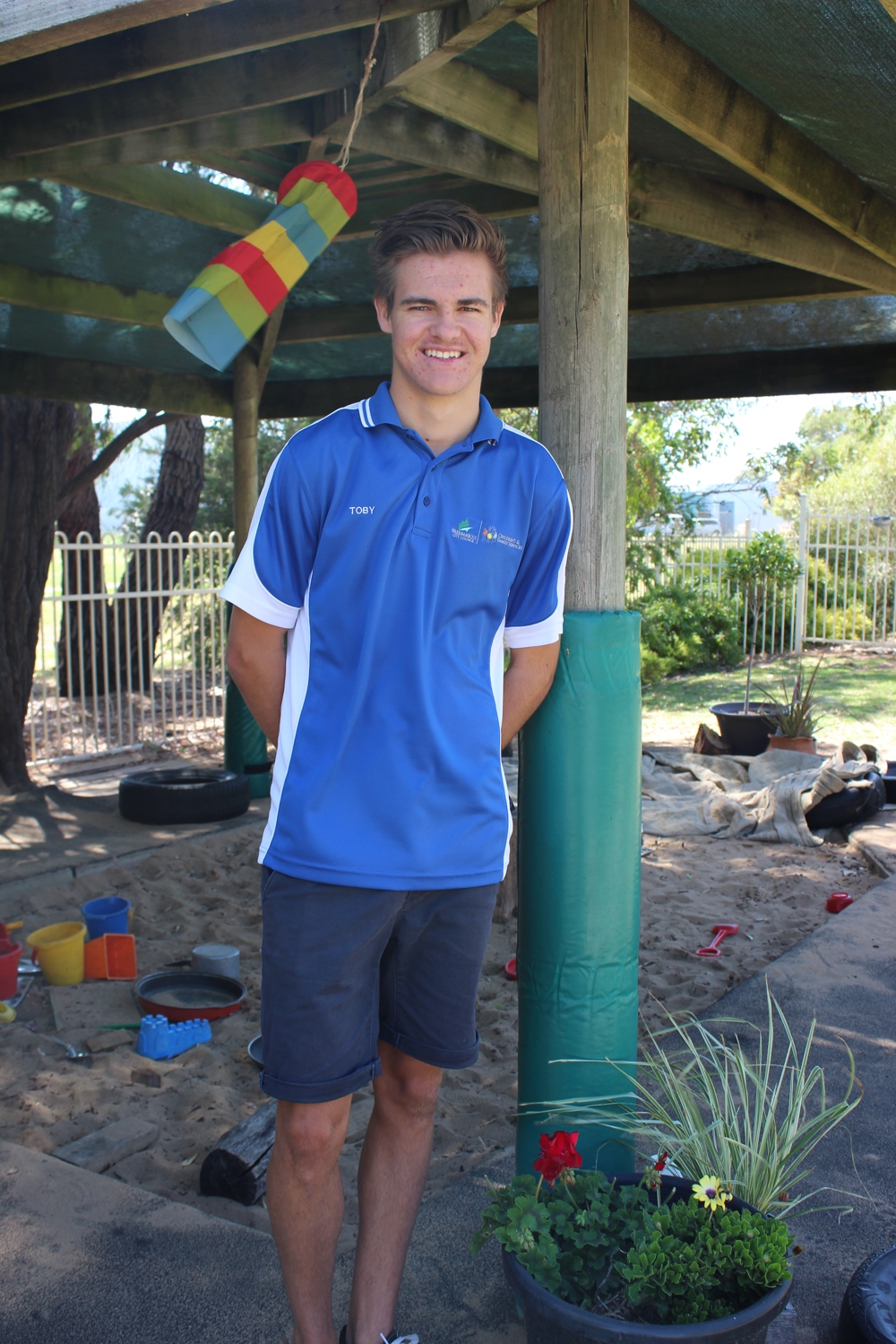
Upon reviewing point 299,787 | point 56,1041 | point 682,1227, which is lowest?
point 56,1041

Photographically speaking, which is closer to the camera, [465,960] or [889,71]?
[465,960]

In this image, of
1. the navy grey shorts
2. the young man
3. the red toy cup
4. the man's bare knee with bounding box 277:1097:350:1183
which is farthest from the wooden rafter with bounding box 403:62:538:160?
the red toy cup

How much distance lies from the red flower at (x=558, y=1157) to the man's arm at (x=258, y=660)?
915 millimetres

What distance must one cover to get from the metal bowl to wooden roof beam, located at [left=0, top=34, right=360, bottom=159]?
10.3ft

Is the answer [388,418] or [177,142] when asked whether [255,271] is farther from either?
[177,142]

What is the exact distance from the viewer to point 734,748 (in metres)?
9.22

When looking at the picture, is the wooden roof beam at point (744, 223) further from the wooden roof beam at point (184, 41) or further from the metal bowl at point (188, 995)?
the metal bowl at point (188, 995)

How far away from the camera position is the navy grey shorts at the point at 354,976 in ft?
6.06

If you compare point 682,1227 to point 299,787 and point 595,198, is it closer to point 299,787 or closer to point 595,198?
point 299,787

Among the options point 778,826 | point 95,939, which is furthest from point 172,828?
point 778,826

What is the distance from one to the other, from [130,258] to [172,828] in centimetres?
335

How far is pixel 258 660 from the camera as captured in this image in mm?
1982

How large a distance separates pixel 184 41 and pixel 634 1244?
3282 millimetres

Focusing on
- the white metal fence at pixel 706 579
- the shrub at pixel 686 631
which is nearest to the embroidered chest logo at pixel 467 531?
the shrub at pixel 686 631
